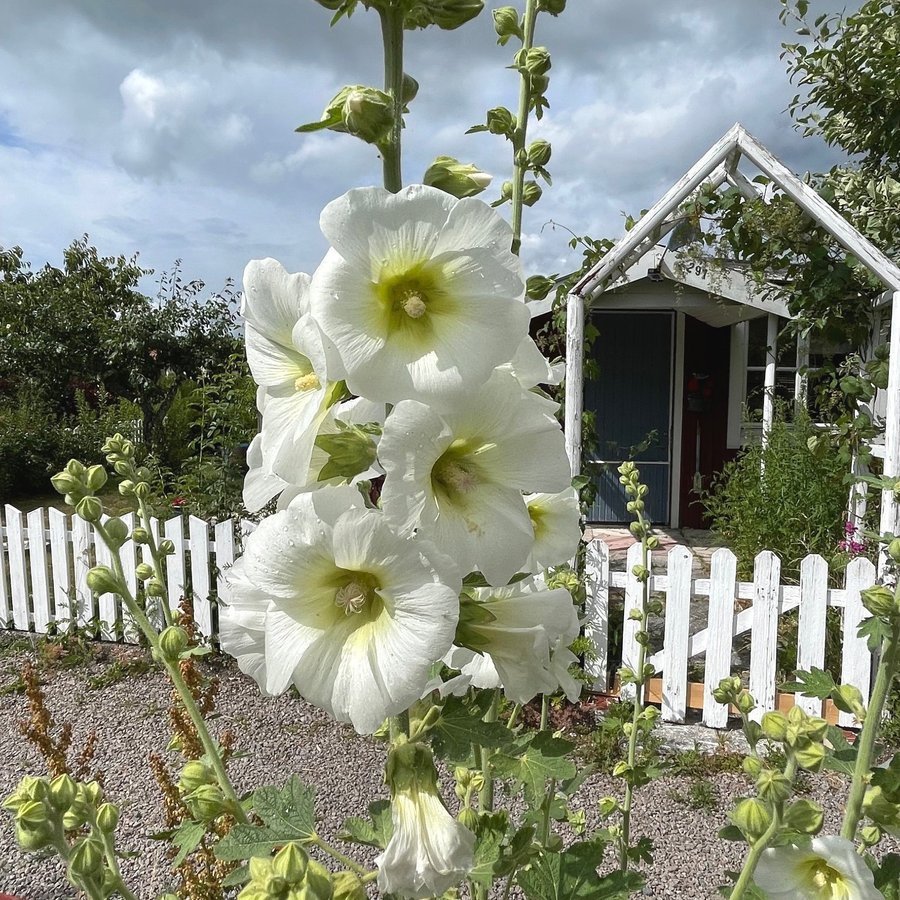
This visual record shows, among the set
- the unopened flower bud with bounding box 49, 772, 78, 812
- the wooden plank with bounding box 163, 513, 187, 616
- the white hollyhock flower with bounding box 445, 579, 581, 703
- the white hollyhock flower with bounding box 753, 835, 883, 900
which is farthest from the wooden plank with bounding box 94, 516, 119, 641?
the white hollyhock flower with bounding box 753, 835, 883, 900

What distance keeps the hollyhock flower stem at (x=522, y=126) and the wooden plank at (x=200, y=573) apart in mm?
4131

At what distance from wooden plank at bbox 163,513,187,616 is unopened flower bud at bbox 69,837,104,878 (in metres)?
4.27

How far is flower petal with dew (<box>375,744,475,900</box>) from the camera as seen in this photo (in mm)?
811

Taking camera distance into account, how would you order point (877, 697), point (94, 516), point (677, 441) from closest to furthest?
point (877, 697) → point (94, 516) → point (677, 441)

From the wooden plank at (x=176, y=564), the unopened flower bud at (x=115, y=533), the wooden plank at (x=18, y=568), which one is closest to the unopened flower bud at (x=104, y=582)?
the unopened flower bud at (x=115, y=533)

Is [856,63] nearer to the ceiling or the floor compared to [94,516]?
nearer to the ceiling

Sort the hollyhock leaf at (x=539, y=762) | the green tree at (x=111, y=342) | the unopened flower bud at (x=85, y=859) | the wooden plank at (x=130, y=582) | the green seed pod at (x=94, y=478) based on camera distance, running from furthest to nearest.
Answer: the green tree at (x=111, y=342)
the wooden plank at (x=130, y=582)
the green seed pod at (x=94, y=478)
the hollyhock leaf at (x=539, y=762)
the unopened flower bud at (x=85, y=859)

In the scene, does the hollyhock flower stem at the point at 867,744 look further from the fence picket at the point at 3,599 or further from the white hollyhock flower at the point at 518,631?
the fence picket at the point at 3,599

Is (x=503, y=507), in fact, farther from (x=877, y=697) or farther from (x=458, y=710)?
(x=877, y=697)

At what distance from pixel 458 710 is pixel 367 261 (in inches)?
22.2

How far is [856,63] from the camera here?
5223mm

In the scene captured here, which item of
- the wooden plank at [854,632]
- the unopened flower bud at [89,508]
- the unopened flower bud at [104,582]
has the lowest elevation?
the wooden plank at [854,632]

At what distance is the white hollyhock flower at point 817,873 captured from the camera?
0.92m

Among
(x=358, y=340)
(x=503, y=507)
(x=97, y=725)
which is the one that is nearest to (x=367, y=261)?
(x=358, y=340)
